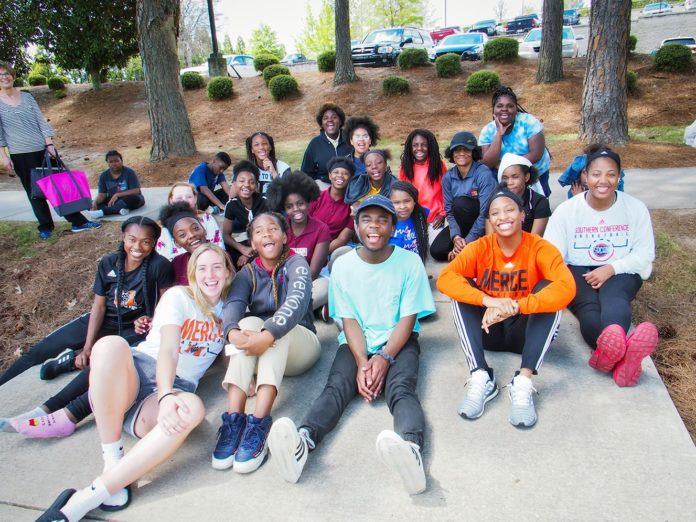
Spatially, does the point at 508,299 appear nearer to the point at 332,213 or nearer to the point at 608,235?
the point at 608,235

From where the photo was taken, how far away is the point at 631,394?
2.62 meters

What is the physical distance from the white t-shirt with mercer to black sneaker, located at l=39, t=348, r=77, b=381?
0.88 meters

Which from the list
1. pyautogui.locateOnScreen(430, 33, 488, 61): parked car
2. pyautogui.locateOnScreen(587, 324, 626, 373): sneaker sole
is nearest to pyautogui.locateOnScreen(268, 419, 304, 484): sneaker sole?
pyautogui.locateOnScreen(587, 324, 626, 373): sneaker sole

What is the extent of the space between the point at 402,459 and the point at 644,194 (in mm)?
5028

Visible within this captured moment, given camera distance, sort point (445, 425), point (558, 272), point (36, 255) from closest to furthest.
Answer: point (445, 425), point (558, 272), point (36, 255)

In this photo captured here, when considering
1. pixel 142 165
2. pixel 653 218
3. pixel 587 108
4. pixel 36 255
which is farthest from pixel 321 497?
pixel 142 165

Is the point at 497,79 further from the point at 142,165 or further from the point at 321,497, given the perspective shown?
the point at 321,497

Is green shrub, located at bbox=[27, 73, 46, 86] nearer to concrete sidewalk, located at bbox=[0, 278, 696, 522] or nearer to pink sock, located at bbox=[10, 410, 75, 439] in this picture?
concrete sidewalk, located at bbox=[0, 278, 696, 522]

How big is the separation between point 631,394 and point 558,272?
0.72m

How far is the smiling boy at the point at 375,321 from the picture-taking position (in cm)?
254

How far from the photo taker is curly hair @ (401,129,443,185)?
178 inches

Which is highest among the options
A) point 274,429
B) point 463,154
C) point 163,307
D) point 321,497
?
point 463,154

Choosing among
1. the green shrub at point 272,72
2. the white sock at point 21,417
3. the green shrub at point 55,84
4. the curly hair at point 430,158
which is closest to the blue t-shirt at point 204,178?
the curly hair at point 430,158

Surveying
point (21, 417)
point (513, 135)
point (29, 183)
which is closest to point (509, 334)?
point (513, 135)
